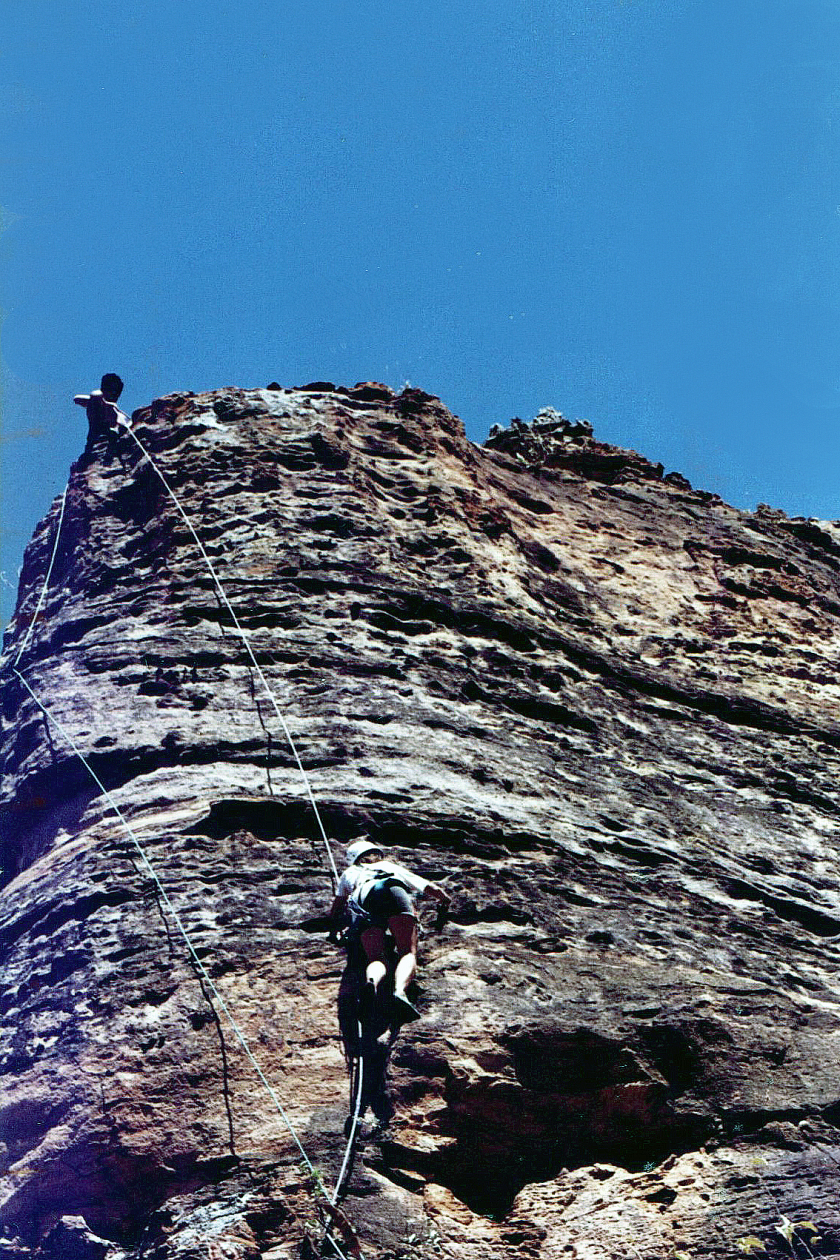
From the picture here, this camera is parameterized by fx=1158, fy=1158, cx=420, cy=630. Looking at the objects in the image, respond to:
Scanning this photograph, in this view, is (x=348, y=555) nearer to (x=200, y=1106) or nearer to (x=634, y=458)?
(x=200, y=1106)

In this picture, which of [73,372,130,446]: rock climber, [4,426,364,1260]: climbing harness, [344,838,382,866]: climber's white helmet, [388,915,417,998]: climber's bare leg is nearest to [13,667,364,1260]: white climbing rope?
[4,426,364,1260]: climbing harness

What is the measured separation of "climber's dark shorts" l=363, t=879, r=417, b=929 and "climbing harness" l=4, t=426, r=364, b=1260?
740 millimetres

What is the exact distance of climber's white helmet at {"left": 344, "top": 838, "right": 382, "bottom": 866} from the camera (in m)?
7.94

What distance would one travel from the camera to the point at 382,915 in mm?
7391

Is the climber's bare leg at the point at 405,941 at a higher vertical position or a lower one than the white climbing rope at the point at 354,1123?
higher

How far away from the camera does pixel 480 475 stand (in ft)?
44.7

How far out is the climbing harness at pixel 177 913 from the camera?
19.9 feet

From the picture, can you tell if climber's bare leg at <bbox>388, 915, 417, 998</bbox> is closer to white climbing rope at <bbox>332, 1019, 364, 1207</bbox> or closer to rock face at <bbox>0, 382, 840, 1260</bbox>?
rock face at <bbox>0, 382, 840, 1260</bbox>

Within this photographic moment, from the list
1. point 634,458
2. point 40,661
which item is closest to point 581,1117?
point 40,661

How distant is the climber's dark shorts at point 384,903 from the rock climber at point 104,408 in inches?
286

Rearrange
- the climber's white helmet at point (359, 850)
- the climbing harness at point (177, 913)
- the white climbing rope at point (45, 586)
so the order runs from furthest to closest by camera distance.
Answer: the white climbing rope at point (45, 586) → the climber's white helmet at point (359, 850) → the climbing harness at point (177, 913)

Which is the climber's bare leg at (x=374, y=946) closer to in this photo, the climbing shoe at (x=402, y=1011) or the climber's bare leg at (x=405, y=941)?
the climber's bare leg at (x=405, y=941)

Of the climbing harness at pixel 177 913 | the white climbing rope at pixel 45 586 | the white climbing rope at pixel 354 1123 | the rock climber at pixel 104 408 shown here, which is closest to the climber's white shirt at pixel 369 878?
the climbing harness at pixel 177 913

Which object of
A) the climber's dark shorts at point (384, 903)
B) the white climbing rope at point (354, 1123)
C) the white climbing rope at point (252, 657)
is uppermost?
the white climbing rope at point (252, 657)
